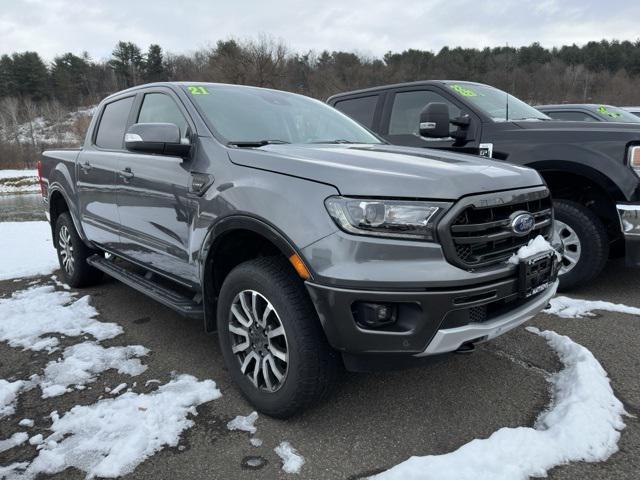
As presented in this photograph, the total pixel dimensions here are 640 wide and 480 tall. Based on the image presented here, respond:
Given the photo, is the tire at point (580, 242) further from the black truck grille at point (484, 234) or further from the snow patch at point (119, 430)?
the snow patch at point (119, 430)

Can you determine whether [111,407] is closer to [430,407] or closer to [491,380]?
[430,407]

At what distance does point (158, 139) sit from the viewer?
266 centimetres

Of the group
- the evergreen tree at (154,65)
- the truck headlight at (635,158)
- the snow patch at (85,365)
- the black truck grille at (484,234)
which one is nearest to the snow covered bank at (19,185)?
the snow patch at (85,365)

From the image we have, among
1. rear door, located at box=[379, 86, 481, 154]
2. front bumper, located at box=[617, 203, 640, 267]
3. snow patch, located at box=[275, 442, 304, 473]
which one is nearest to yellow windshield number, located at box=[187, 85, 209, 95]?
snow patch, located at box=[275, 442, 304, 473]

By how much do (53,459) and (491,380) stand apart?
7.60 feet

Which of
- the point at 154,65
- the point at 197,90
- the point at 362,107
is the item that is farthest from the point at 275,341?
the point at 154,65

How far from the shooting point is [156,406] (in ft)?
8.21

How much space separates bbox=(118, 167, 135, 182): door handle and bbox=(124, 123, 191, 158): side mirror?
2.14ft

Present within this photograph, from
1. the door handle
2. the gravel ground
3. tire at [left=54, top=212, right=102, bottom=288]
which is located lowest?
the gravel ground

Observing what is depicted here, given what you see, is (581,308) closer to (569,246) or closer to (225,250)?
(569,246)

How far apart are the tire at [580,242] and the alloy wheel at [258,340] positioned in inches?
116

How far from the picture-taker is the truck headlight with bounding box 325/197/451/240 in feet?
6.46

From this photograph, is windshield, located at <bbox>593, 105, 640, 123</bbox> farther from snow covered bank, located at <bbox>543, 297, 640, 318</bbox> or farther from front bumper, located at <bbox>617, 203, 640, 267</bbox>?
snow covered bank, located at <bbox>543, 297, 640, 318</bbox>

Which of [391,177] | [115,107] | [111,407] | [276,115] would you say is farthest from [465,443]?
[115,107]
